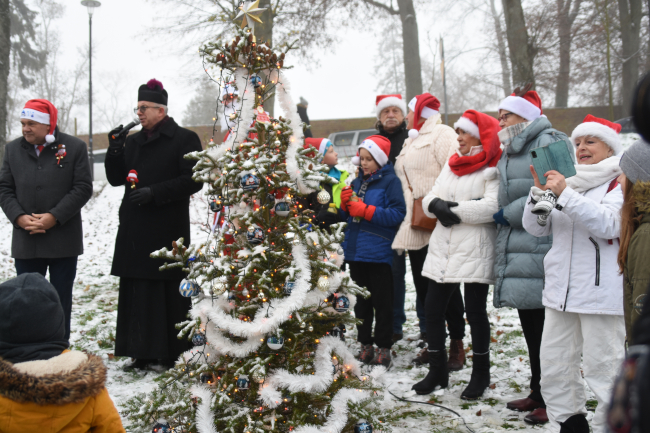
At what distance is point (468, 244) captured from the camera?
3.88 metres

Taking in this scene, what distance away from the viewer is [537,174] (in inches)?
124

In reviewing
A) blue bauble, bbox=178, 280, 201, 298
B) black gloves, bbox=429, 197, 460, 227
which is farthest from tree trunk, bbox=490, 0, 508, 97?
blue bauble, bbox=178, 280, 201, 298

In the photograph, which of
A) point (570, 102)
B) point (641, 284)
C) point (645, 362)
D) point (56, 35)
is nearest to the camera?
point (645, 362)

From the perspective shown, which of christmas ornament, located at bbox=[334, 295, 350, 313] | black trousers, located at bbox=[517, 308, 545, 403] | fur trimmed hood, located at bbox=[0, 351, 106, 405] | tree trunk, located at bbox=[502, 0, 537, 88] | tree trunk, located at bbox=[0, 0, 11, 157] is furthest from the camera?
tree trunk, located at bbox=[502, 0, 537, 88]

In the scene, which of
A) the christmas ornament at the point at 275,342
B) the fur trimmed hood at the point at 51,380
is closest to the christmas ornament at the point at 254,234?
the christmas ornament at the point at 275,342

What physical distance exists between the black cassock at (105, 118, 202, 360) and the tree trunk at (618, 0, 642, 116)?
755 inches

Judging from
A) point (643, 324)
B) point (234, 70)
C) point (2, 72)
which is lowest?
point (643, 324)

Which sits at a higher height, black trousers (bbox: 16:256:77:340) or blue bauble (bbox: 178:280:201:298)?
blue bauble (bbox: 178:280:201:298)

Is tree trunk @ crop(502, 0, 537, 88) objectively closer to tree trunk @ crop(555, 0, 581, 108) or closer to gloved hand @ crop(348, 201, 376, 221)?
tree trunk @ crop(555, 0, 581, 108)

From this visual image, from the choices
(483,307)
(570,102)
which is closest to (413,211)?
(483,307)

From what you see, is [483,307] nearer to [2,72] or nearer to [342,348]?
[342,348]

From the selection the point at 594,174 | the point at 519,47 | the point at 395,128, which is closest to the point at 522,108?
the point at 594,174

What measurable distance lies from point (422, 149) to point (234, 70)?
2.09 meters

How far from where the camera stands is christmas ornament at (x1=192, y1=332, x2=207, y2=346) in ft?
9.90
